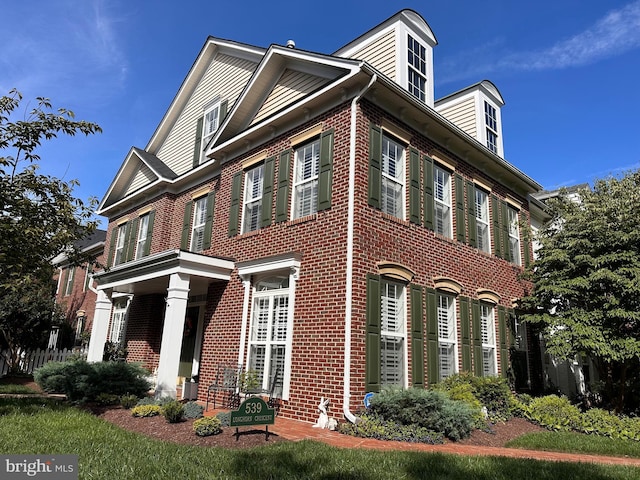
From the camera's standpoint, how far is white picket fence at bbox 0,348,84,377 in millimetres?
17188

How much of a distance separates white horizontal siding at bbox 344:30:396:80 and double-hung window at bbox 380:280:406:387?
202 inches

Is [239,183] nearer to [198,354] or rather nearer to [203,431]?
[198,354]

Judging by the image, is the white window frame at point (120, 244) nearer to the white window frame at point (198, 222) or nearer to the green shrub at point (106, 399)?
the white window frame at point (198, 222)

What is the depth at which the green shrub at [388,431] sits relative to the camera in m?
7.09

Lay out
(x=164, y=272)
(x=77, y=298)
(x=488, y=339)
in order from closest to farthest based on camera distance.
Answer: (x=164, y=272) < (x=488, y=339) < (x=77, y=298)

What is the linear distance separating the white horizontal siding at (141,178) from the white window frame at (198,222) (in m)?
3.02

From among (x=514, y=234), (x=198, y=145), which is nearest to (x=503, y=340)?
(x=514, y=234)

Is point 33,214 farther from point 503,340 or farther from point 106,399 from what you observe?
point 503,340

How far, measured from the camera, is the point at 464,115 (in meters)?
14.2

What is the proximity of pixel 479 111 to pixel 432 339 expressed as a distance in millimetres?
7726

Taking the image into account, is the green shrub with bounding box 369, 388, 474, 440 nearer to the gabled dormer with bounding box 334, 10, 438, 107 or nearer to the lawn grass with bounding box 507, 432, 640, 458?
the lawn grass with bounding box 507, 432, 640, 458

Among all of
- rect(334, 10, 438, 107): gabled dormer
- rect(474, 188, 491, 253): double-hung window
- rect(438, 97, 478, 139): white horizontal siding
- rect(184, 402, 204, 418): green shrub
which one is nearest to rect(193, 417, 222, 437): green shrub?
rect(184, 402, 204, 418): green shrub

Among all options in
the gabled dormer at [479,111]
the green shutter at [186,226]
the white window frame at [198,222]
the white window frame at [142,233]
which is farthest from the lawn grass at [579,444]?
the white window frame at [142,233]

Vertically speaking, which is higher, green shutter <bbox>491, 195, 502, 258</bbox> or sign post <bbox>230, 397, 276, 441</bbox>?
green shutter <bbox>491, 195, 502, 258</bbox>
